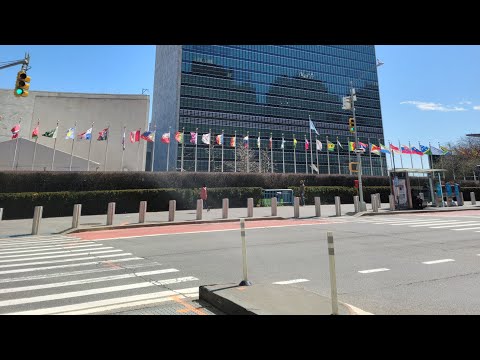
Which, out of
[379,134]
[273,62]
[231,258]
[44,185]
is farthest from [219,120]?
[231,258]

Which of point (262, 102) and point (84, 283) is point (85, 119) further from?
point (262, 102)

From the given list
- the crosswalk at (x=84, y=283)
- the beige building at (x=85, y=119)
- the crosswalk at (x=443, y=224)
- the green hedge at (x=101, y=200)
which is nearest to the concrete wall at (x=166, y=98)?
the beige building at (x=85, y=119)

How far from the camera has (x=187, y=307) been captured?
14.9 ft

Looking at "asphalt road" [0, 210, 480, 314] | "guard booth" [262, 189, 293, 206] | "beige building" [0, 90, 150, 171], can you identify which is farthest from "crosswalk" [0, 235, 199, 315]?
"beige building" [0, 90, 150, 171]

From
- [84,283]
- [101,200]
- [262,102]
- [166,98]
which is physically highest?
[166,98]

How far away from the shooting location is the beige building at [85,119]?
45656mm

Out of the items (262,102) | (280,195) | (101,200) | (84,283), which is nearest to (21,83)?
(84,283)

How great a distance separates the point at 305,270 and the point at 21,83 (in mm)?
13331

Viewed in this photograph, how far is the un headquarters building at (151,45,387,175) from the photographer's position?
9139cm

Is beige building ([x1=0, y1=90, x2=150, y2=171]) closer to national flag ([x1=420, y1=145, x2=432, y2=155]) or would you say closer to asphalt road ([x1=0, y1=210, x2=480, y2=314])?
asphalt road ([x1=0, y1=210, x2=480, y2=314])

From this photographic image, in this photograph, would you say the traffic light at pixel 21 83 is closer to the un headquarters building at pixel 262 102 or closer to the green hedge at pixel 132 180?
the green hedge at pixel 132 180

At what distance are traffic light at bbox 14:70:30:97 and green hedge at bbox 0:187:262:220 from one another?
37.8ft

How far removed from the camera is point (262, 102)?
336 ft
